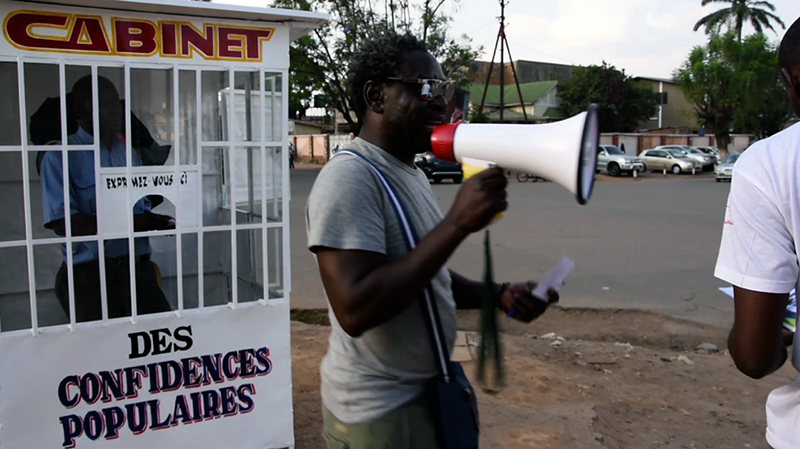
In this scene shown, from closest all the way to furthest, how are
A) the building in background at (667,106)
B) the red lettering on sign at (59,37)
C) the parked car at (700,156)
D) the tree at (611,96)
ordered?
the red lettering on sign at (59,37) → the parked car at (700,156) → the tree at (611,96) → the building in background at (667,106)

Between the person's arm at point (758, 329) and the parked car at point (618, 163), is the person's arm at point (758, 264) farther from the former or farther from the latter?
the parked car at point (618, 163)

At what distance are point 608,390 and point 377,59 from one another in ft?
10.8

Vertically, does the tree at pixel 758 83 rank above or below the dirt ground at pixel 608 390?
above

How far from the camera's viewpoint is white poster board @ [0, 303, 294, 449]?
2.64m

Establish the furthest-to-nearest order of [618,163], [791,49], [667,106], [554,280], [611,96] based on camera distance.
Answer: [667,106] < [611,96] < [618,163] < [554,280] < [791,49]

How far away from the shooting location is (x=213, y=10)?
267 centimetres

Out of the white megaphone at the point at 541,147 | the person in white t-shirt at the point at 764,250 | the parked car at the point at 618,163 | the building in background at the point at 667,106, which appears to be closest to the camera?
the person in white t-shirt at the point at 764,250

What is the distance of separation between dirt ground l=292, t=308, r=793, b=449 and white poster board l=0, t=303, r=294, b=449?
21.4 inches

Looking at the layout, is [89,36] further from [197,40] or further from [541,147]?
[541,147]

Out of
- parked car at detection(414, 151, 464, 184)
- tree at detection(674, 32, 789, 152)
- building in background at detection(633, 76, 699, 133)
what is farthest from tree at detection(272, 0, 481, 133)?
building in background at detection(633, 76, 699, 133)

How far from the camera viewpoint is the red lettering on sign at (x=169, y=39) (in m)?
2.71

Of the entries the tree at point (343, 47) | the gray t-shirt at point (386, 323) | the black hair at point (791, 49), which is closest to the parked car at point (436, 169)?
the tree at point (343, 47)

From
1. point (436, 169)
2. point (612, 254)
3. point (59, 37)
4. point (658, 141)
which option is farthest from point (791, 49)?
point (658, 141)

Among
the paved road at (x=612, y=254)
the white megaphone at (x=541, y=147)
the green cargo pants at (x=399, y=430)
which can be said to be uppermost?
the white megaphone at (x=541, y=147)
